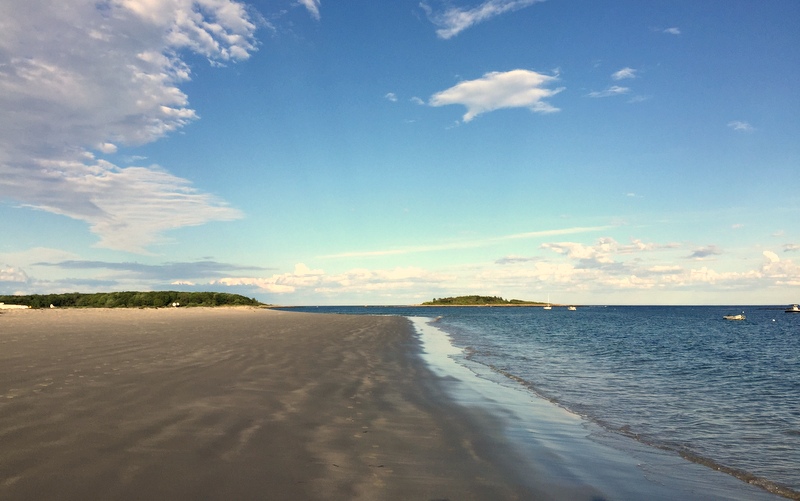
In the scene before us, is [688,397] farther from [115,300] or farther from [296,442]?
[115,300]

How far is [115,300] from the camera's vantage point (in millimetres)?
119625

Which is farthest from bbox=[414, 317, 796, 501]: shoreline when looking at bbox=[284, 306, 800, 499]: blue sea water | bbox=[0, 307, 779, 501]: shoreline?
bbox=[284, 306, 800, 499]: blue sea water

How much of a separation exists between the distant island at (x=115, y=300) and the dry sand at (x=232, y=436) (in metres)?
116

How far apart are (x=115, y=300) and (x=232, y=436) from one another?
425 ft

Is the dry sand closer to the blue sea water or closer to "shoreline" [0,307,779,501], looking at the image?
"shoreline" [0,307,779,501]

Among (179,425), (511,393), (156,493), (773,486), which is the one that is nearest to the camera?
(156,493)

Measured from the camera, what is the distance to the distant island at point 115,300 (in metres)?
115

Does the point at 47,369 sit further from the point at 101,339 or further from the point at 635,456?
the point at 635,456

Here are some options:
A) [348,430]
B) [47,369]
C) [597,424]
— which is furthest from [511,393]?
[47,369]

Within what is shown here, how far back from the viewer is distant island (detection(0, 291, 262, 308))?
377ft

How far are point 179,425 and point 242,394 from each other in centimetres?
346

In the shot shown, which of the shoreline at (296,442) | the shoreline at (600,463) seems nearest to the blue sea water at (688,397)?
the shoreline at (600,463)

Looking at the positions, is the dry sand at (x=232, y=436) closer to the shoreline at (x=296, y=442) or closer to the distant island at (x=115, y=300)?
the shoreline at (x=296, y=442)

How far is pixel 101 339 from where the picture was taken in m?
25.4
